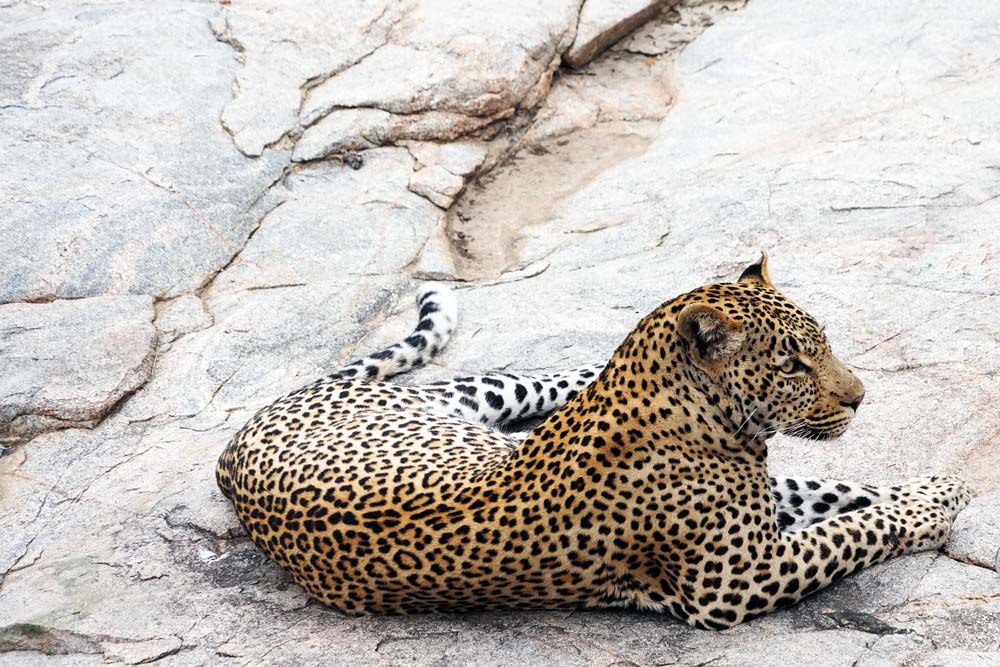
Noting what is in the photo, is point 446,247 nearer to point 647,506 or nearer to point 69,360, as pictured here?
point 69,360

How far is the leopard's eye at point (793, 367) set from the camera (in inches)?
190

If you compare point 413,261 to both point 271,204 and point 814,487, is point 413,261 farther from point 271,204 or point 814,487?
point 814,487

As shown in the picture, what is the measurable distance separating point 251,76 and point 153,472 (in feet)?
15.3

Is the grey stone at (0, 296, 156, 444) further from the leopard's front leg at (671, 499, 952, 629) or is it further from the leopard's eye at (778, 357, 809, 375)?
the leopard's eye at (778, 357, 809, 375)

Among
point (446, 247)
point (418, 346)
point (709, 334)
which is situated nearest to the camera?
point (709, 334)

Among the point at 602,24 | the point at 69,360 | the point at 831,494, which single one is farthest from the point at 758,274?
the point at 602,24

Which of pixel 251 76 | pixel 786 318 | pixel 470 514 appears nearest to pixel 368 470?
pixel 470 514

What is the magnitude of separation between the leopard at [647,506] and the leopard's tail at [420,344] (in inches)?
71.6

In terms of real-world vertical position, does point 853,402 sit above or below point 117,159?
below

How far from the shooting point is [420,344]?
735 cm

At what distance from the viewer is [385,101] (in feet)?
33.9

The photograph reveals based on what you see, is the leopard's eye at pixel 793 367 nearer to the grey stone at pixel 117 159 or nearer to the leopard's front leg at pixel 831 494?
the leopard's front leg at pixel 831 494

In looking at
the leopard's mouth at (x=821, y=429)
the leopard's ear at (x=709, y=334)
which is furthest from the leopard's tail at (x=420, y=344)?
A: the leopard's mouth at (x=821, y=429)

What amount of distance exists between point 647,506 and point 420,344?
279 centimetres
